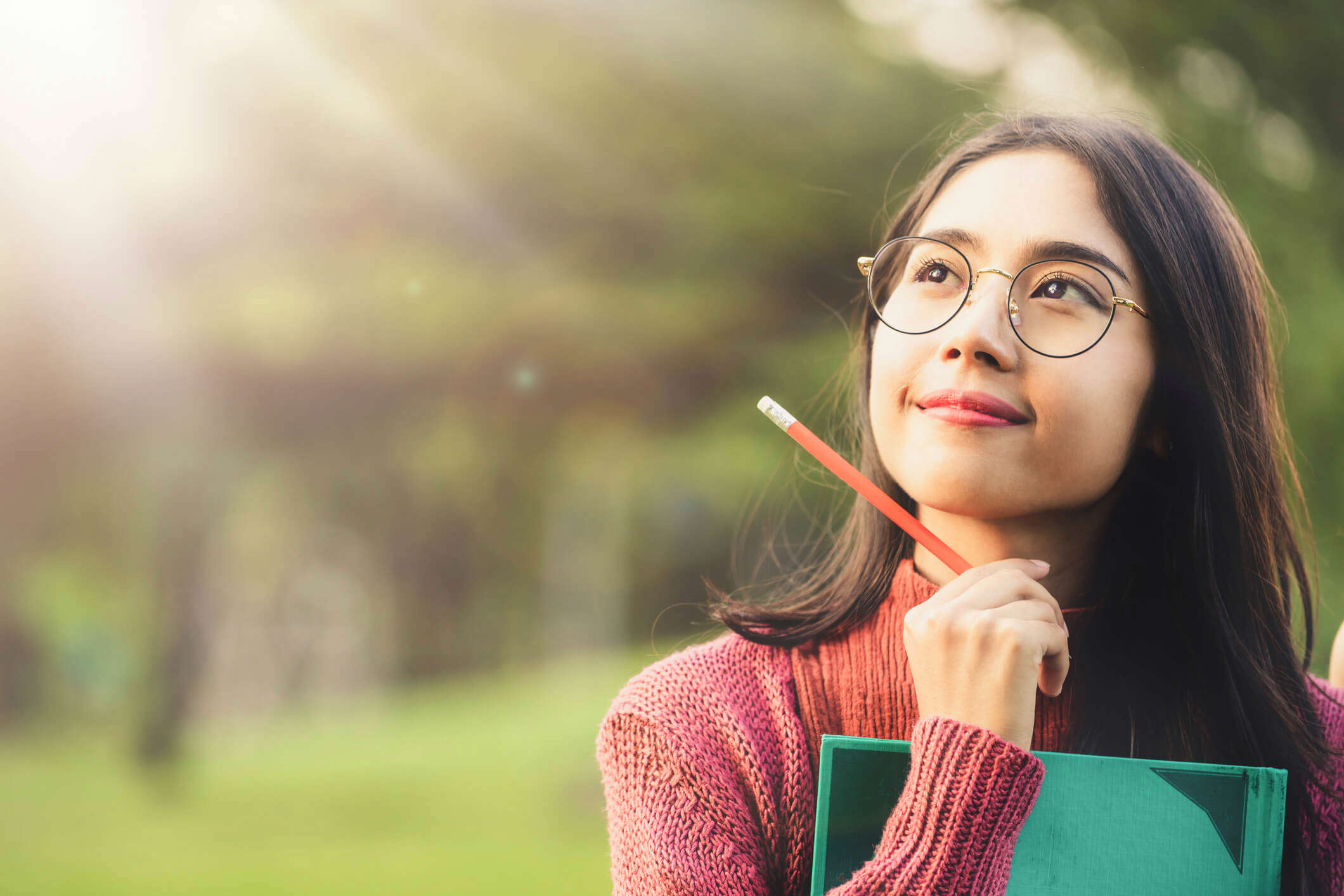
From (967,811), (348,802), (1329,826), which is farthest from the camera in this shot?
(348,802)

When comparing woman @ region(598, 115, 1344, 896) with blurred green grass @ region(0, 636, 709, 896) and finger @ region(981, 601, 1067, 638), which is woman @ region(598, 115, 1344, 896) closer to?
finger @ region(981, 601, 1067, 638)

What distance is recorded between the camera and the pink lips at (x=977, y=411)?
586mm

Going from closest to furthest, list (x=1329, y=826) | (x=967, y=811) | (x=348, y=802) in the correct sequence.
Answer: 1. (x=967, y=811)
2. (x=1329, y=826)
3. (x=348, y=802)

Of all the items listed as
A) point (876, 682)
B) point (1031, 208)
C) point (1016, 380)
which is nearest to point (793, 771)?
point (876, 682)

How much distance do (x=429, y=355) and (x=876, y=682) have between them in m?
1.95

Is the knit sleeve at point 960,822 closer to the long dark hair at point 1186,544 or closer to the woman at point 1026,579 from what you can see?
the woman at point 1026,579

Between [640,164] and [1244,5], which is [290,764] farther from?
[1244,5]

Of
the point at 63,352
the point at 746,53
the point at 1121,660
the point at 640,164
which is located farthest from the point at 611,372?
the point at 1121,660

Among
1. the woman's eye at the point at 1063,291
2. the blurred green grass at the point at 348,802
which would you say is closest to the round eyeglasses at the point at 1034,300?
the woman's eye at the point at 1063,291

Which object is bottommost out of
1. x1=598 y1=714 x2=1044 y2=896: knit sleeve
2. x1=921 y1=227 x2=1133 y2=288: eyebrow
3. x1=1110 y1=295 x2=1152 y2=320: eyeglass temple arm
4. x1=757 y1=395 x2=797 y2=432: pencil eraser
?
x1=598 y1=714 x2=1044 y2=896: knit sleeve

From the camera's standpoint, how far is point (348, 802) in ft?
7.83

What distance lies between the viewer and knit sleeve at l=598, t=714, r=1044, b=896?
51 cm

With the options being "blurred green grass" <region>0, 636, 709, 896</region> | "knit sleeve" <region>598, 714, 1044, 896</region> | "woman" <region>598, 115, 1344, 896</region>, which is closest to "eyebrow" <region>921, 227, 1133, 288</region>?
"woman" <region>598, 115, 1344, 896</region>

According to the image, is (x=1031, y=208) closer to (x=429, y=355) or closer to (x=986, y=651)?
(x=986, y=651)
